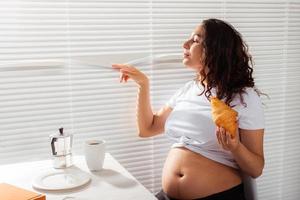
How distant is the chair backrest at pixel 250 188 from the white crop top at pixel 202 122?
90 mm

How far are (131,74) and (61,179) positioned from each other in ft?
1.87

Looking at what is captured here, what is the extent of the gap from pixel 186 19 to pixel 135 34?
267 mm

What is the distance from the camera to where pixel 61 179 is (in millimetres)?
A: 1318

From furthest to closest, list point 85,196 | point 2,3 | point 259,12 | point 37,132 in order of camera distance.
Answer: point 259,12 → point 37,132 → point 2,3 → point 85,196

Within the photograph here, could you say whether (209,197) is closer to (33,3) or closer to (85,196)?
(85,196)

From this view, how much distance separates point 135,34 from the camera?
1757 millimetres

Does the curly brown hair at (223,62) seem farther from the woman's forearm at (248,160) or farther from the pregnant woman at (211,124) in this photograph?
the woman's forearm at (248,160)

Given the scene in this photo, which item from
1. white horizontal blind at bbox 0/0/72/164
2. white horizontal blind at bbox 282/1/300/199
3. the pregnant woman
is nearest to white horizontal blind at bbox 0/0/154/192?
white horizontal blind at bbox 0/0/72/164

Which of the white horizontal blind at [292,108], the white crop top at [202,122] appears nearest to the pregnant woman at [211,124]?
the white crop top at [202,122]

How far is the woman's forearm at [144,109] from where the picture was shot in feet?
5.71

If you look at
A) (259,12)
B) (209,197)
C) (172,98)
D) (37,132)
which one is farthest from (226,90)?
(37,132)

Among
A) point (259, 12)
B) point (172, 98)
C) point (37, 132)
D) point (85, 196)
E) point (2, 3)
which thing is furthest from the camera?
point (259, 12)

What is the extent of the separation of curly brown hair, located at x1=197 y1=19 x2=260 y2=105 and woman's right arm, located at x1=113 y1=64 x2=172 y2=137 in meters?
0.25

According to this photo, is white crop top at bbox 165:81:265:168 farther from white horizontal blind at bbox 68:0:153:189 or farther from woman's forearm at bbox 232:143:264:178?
white horizontal blind at bbox 68:0:153:189
